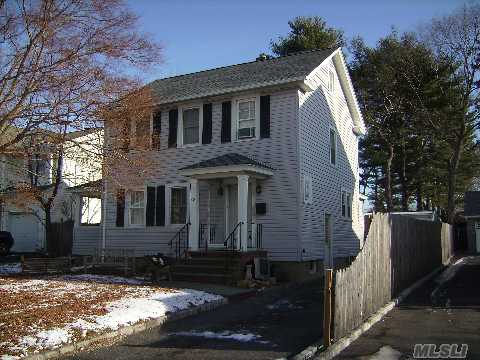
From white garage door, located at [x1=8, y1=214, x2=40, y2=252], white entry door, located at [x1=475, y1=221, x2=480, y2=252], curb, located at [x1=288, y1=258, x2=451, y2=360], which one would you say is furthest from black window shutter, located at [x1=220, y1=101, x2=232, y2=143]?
white entry door, located at [x1=475, y1=221, x2=480, y2=252]

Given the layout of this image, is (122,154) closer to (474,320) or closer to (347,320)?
(347,320)

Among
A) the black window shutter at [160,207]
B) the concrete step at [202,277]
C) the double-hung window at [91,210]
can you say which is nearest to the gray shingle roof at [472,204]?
the double-hung window at [91,210]

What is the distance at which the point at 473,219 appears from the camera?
39.1 m

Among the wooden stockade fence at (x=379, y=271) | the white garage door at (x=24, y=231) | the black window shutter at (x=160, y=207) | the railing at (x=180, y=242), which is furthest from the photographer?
the white garage door at (x=24, y=231)

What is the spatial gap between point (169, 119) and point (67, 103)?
8880 millimetres

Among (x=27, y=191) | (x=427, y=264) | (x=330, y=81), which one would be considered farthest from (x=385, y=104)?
(x=27, y=191)

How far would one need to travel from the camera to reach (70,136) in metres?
12.3

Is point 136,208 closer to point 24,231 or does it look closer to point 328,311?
point 24,231

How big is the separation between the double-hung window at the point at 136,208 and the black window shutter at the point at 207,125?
3.45m

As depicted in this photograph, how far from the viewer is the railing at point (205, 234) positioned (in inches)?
703

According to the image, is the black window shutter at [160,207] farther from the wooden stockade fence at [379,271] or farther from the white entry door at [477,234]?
the white entry door at [477,234]

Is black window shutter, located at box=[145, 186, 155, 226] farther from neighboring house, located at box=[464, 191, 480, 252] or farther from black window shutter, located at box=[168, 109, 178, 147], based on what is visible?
neighboring house, located at box=[464, 191, 480, 252]

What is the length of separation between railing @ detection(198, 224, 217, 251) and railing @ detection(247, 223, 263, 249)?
1.59 meters

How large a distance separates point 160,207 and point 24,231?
15060mm
